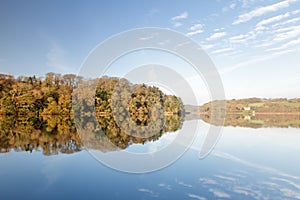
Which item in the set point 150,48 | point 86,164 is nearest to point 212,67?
point 150,48

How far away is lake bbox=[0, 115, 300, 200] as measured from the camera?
5.93 m

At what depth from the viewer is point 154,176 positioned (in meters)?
7.46

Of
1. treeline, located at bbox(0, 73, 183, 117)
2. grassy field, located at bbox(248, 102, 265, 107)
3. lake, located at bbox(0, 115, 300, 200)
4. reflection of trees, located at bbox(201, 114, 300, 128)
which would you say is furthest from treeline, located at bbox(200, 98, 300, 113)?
lake, located at bbox(0, 115, 300, 200)

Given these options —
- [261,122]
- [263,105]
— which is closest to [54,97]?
[261,122]

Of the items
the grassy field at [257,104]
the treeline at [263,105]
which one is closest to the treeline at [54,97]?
the treeline at [263,105]

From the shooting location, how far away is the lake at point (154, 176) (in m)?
5.93

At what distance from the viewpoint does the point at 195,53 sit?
28.6 ft

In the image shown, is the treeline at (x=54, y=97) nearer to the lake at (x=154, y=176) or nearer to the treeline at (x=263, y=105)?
the lake at (x=154, y=176)

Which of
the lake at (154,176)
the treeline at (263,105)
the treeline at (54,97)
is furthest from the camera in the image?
the treeline at (263,105)

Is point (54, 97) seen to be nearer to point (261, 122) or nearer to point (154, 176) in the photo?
point (261, 122)

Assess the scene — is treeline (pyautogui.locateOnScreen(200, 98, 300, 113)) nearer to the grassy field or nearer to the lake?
the grassy field

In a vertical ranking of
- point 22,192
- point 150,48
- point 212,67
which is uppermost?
point 150,48

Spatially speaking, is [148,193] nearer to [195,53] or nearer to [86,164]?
[86,164]

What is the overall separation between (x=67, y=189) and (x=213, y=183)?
11.9ft
